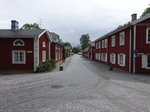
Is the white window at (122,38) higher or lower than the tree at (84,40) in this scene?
lower

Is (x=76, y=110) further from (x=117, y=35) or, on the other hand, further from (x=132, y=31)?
(x=117, y=35)

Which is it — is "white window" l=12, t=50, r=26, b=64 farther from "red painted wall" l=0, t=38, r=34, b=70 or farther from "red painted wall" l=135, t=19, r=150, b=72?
"red painted wall" l=135, t=19, r=150, b=72

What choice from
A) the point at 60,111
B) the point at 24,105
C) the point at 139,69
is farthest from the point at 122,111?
the point at 139,69

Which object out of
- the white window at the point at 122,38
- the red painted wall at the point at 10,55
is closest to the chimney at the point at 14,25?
the red painted wall at the point at 10,55

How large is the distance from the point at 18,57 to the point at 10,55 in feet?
3.01

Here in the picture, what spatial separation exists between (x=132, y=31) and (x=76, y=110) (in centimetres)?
1220

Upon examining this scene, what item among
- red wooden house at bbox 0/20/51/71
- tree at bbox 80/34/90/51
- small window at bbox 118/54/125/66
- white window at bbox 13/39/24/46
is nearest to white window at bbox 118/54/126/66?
small window at bbox 118/54/125/66

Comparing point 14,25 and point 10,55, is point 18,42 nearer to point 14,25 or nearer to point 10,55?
point 10,55

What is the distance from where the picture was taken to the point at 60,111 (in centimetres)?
502

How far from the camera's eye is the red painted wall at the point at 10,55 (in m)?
15.1

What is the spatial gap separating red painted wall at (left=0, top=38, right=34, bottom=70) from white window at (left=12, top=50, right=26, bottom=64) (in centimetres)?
35

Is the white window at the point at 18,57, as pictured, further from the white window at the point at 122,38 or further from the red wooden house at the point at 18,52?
the white window at the point at 122,38

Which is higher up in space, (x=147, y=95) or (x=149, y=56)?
(x=149, y=56)

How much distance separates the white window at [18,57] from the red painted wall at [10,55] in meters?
0.35
